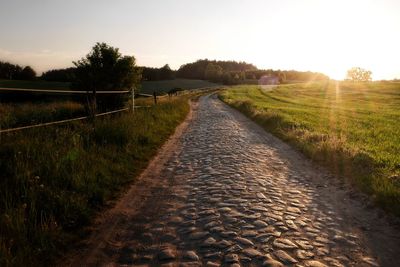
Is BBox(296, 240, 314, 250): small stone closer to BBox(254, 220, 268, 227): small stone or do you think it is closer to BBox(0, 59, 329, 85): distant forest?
BBox(254, 220, 268, 227): small stone

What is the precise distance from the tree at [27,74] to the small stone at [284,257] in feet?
311

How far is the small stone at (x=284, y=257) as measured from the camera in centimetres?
484

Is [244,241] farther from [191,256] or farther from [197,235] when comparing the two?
[191,256]

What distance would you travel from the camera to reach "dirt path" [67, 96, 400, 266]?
4.99m

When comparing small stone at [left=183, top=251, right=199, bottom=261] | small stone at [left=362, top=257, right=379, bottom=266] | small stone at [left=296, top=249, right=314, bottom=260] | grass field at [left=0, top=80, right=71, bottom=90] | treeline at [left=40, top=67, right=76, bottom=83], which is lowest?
small stone at [left=362, top=257, right=379, bottom=266]

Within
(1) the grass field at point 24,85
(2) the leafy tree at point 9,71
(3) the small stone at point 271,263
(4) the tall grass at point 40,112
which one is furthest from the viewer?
(2) the leafy tree at point 9,71

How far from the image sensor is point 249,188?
8141 mm

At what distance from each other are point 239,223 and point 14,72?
94665mm

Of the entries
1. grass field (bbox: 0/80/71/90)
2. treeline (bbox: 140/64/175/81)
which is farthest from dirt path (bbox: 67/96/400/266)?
treeline (bbox: 140/64/175/81)

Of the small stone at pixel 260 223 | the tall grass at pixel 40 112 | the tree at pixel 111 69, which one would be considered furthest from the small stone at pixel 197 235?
the tree at pixel 111 69

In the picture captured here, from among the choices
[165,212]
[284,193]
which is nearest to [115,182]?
[165,212]

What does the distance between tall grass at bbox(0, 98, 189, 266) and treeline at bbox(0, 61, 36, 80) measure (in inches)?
3391

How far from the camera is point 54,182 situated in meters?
6.84

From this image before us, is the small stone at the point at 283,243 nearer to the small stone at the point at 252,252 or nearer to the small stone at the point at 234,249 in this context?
the small stone at the point at 252,252
